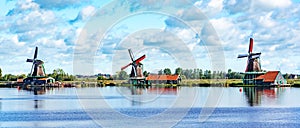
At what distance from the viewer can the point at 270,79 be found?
91250mm

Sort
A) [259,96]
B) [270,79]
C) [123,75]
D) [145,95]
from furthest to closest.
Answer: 1. [123,75]
2. [270,79]
3. [145,95]
4. [259,96]

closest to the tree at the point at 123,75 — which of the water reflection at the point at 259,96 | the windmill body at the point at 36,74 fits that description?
the windmill body at the point at 36,74

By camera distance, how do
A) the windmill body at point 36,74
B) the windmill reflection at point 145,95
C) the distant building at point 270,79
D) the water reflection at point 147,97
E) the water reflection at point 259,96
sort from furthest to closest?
the windmill body at point 36,74 < the distant building at point 270,79 < the windmill reflection at point 145,95 < the water reflection at point 147,97 < the water reflection at point 259,96

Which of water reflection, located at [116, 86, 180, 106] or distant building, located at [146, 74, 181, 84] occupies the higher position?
distant building, located at [146, 74, 181, 84]

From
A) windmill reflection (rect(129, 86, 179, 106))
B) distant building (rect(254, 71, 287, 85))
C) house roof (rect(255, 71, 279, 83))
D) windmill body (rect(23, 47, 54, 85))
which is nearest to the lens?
windmill reflection (rect(129, 86, 179, 106))

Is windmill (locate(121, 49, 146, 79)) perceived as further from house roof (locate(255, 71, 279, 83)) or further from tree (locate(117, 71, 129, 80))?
house roof (locate(255, 71, 279, 83))

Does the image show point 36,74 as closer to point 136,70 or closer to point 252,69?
point 136,70

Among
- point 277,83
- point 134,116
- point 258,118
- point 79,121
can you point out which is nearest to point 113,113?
point 134,116

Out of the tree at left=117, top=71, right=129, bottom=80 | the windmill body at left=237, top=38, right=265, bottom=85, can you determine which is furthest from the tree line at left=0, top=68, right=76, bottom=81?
the windmill body at left=237, top=38, right=265, bottom=85

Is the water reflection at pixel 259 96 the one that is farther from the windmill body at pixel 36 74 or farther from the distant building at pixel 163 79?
the windmill body at pixel 36 74

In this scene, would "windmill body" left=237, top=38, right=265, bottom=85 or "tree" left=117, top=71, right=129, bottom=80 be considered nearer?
"windmill body" left=237, top=38, right=265, bottom=85

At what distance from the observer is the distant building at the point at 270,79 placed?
91.2m

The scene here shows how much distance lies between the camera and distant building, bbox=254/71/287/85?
91.2 meters

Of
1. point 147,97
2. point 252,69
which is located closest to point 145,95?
point 147,97
